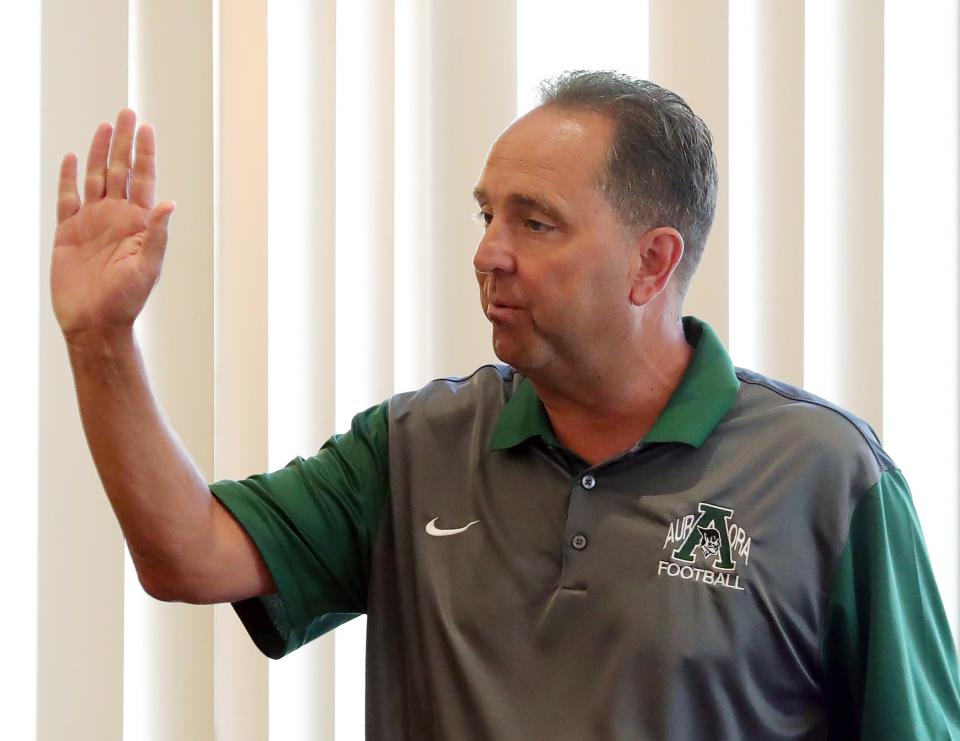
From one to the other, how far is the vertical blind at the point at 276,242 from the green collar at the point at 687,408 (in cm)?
37

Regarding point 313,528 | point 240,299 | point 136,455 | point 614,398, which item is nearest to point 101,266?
point 136,455

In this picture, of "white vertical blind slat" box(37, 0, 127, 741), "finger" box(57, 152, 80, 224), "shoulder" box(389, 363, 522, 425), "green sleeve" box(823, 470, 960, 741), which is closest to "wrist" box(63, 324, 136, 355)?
"finger" box(57, 152, 80, 224)

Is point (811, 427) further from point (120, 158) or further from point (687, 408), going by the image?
point (120, 158)

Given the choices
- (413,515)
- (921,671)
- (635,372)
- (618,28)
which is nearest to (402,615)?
(413,515)

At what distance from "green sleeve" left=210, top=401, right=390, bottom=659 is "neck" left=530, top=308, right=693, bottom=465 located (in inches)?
9.4

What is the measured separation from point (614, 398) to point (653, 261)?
0.18 meters

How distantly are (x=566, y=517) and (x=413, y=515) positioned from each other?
0.65 feet

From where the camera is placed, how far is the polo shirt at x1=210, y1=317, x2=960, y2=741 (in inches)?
53.6

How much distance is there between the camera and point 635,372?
1.54m

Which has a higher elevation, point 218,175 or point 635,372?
point 218,175

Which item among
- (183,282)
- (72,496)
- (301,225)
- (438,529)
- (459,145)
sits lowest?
(72,496)

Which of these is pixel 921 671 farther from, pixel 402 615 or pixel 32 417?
pixel 32 417

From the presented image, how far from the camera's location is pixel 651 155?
154cm

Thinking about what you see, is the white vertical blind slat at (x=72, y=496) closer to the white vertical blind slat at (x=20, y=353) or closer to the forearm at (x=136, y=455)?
the white vertical blind slat at (x=20, y=353)
